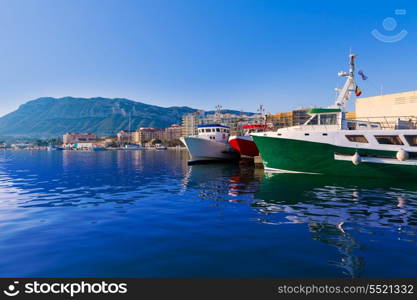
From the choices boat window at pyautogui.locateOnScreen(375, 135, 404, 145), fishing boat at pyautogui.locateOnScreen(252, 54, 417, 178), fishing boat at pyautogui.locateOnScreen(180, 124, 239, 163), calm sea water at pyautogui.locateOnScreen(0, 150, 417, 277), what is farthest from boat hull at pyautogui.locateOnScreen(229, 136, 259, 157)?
calm sea water at pyautogui.locateOnScreen(0, 150, 417, 277)

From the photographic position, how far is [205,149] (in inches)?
1703

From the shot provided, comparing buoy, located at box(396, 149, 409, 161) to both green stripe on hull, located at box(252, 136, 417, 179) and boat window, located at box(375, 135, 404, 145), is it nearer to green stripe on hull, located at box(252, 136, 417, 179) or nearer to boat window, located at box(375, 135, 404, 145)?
green stripe on hull, located at box(252, 136, 417, 179)

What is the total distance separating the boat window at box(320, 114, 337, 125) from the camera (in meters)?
23.0

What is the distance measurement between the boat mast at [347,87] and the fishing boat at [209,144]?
22.2m

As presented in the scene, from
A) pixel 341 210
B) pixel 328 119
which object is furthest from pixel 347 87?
pixel 341 210

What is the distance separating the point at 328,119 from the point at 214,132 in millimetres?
23336

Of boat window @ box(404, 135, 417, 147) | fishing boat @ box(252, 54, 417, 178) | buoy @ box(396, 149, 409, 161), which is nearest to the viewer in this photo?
buoy @ box(396, 149, 409, 161)

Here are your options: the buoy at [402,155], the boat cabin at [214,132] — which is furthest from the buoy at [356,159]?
the boat cabin at [214,132]

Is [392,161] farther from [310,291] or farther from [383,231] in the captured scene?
[310,291]

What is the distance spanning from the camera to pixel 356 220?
32.6 ft

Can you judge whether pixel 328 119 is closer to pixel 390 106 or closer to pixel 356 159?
pixel 356 159

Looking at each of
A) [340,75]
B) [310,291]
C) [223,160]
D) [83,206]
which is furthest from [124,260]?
[223,160]

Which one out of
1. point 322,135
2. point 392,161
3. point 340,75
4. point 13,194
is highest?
point 340,75

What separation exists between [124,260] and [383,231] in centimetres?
805
